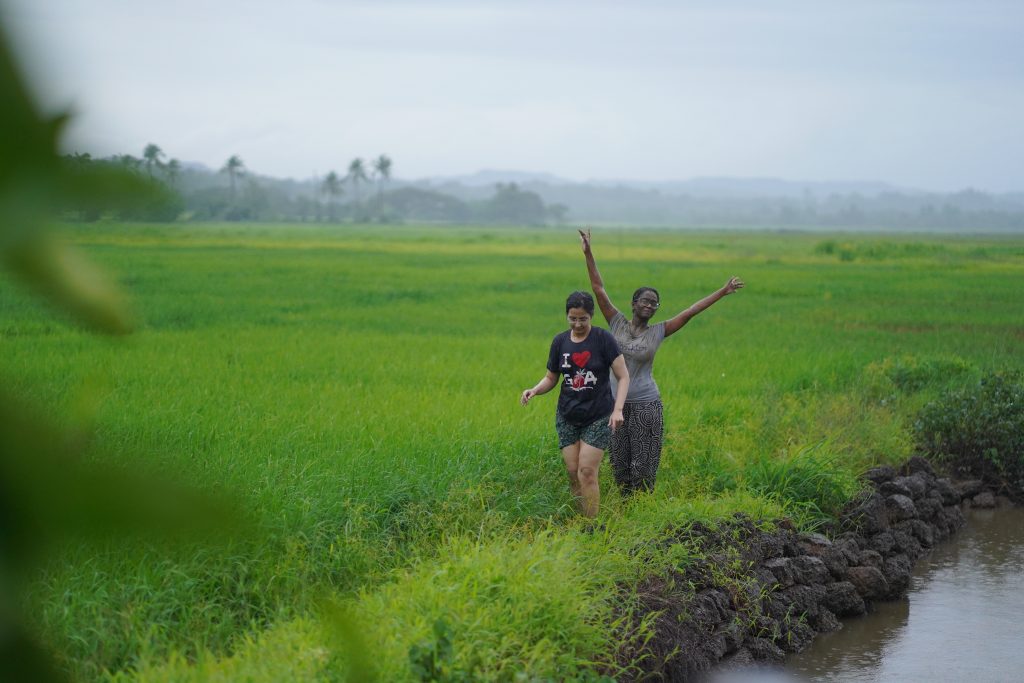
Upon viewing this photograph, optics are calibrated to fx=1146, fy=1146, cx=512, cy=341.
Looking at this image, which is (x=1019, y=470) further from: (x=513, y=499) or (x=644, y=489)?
(x=513, y=499)

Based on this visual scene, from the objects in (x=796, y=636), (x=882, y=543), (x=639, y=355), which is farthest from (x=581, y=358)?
(x=882, y=543)

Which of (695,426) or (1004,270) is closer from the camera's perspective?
(695,426)

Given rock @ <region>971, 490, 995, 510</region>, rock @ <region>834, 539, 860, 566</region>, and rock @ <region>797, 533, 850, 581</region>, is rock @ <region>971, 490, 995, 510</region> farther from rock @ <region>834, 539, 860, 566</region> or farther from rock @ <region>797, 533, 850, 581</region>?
rock @ <region>797, 533, 850, 581</region>

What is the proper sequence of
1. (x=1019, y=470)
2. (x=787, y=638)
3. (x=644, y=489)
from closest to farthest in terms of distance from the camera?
(x=787, y=638), (x=644, y=489), (x=1019, y=470)

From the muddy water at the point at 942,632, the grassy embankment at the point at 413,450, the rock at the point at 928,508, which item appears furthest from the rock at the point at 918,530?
the grassy embankment at the point at 413,450

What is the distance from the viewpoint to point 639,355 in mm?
6570

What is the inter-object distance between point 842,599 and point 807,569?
0.88 ft

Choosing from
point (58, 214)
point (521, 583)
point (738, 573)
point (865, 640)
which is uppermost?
point (58, 214)

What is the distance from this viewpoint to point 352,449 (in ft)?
23.7

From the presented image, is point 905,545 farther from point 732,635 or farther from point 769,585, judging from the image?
point 732,635

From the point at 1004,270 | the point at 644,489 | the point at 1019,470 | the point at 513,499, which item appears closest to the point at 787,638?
the point at 644,489

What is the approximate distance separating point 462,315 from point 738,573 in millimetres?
12323

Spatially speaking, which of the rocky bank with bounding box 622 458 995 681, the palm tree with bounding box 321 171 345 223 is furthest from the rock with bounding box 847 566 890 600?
the palm tree with bounding box 321 171 345 223

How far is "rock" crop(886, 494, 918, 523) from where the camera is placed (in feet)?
27.1
